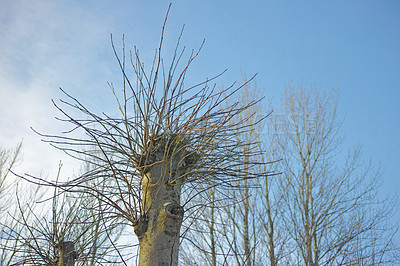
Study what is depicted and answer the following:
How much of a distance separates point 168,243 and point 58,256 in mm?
1977

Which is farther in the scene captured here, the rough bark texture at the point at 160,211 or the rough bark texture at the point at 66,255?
A: the rough bark texture at the point at 66,255

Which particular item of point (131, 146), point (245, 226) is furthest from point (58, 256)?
point (245, 226)

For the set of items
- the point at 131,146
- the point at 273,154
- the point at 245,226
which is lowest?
the point at 131,146

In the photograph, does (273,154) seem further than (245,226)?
Yes

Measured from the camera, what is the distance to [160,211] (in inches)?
77.7

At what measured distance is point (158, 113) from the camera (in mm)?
2260

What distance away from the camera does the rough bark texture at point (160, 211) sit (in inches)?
73.4

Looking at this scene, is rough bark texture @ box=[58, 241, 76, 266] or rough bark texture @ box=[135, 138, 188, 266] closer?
rough bark texture @ box=[135, 138, 188, 266]

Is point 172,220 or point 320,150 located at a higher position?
point 320,150

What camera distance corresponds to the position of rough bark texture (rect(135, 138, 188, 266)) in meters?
1.86

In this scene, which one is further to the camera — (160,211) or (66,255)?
(66,255)

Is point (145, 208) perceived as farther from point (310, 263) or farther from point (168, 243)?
point (310, 263)

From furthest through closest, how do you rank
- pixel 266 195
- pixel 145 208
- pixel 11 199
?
pixel 11 199 → pixel 266 195 → pixel 145 208

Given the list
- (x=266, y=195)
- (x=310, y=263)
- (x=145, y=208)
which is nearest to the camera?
(x=145, y=208)
